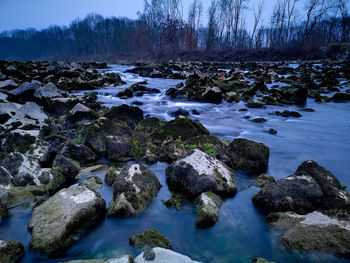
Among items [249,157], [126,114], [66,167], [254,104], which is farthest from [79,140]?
Answer: [254,104]

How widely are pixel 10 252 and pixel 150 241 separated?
1964mm

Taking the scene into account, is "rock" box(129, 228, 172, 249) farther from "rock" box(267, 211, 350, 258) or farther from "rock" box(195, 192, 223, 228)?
"rock" box(267, 211, 350, 258)

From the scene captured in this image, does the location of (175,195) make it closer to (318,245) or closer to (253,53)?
(318,245)

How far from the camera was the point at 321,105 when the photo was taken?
566 inches

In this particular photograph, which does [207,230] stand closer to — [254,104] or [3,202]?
[3,202]

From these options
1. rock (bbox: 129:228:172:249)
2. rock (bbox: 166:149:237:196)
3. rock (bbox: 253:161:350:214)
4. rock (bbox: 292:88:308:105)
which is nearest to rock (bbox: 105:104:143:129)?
rock (bbox: 166:149:237:196)

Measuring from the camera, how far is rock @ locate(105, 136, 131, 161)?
648cm

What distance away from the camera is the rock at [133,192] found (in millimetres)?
4230

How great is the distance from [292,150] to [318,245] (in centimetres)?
527

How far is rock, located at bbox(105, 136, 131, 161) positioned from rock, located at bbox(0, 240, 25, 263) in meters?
3.31

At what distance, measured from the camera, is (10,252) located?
3.19 meters

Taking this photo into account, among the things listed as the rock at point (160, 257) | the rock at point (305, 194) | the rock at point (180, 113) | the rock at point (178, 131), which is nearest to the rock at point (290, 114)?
the rock at point (180, 113)

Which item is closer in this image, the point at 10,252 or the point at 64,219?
the point at 10,252

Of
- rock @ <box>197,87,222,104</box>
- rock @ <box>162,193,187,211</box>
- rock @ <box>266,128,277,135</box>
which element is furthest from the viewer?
rock @ <box>197,87,222,104</box>
